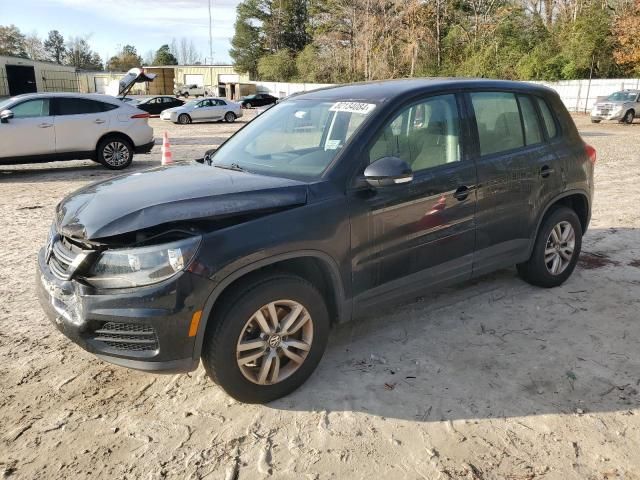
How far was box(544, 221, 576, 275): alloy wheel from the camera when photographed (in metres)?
4.80

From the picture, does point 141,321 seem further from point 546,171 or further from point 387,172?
point 546,171

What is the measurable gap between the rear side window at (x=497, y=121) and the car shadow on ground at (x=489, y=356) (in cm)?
133

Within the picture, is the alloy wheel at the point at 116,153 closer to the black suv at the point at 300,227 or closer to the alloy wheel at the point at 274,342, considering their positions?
the black suv at the point at 300,227

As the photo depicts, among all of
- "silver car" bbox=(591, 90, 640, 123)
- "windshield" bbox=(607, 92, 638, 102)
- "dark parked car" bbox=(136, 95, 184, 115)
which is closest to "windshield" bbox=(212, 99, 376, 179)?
"silver car" bbox=(591, 90, 640, 123)

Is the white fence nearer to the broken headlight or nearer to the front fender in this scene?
the front fender

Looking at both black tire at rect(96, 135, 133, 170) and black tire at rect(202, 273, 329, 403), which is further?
black tire at rect(96, 135, 133, 170)

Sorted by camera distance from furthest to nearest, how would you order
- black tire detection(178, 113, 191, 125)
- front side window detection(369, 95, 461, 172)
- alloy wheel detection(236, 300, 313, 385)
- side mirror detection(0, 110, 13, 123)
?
black tire detection(178, 113, 191, 125)
side mirror detection(0, 110, 13, 123)
front side window detection(369, 95, 461, 172)
alloy wheel detection(236, 300, 313, 385)

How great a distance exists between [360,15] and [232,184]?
49.4 m

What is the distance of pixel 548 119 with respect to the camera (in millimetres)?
4770

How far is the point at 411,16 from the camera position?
1777 inches

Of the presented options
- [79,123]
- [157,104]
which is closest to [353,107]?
[79,123]

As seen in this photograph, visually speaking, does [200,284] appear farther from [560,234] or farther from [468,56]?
[468,56]

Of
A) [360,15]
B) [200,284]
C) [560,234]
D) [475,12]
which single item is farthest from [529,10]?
[200,284]

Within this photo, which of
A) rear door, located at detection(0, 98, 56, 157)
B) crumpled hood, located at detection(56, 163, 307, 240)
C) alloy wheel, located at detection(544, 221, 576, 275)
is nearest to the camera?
crumpled hood, located at detection(56, 163, 307, 240)
